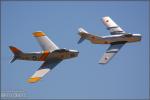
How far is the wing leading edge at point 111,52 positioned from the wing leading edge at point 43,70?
6.25 m

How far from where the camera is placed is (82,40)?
64.1m

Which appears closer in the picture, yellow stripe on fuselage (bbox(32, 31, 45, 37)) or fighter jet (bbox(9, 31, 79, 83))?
fighter jet (bbox(9, 31, 79, 83))

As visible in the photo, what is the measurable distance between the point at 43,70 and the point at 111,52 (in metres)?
10.7

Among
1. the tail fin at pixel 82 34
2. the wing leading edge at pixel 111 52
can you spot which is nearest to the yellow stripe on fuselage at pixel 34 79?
the wing leading edge at pixel 111 52

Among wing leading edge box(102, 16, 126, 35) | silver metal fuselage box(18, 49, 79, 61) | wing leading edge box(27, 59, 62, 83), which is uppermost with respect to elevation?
wing leading edge box(102, 16, 126, 35)

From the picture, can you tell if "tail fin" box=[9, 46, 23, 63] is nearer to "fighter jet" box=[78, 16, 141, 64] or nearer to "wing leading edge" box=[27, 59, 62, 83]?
"wing leading edge" box=[27, 59, 62, 83]

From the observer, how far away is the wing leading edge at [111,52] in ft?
188

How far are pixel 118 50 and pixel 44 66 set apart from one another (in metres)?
11.6

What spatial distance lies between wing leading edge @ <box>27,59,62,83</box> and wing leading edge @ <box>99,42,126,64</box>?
6.25 m

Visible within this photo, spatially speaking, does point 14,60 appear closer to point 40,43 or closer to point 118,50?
point 40,43

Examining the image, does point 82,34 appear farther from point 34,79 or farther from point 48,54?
point 34,79

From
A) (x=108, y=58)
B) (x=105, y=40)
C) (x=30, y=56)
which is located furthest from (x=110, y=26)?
(x=30, y=56)

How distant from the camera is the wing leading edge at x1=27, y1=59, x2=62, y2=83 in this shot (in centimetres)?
5309

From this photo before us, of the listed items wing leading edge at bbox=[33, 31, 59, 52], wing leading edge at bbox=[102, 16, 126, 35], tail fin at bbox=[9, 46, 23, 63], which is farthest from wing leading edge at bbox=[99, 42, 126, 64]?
tail fin at bbox=[9, 46, 23, 63]
